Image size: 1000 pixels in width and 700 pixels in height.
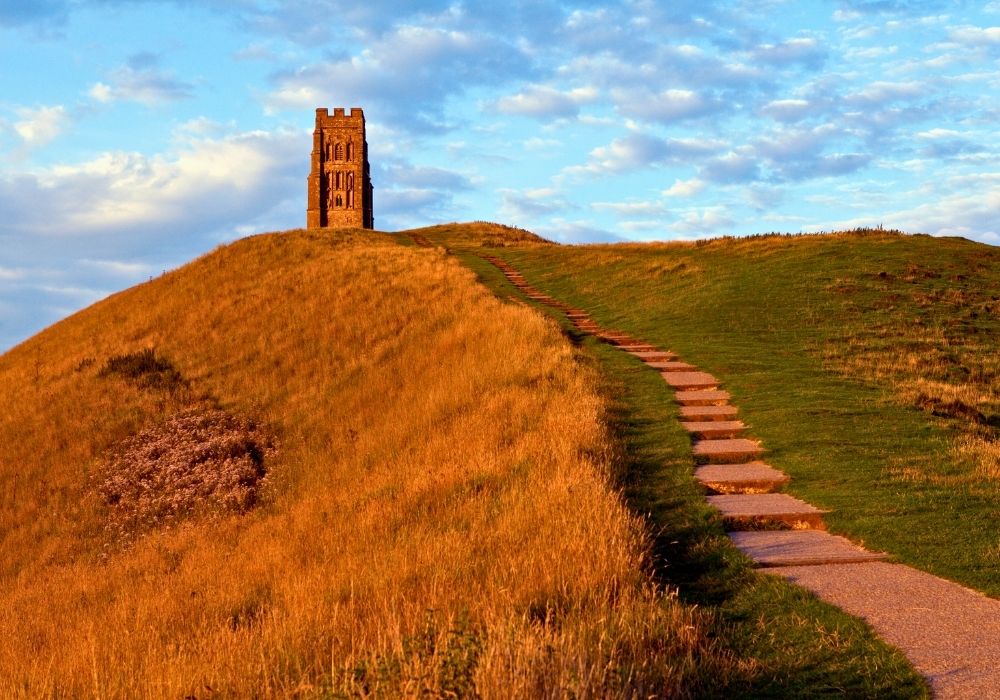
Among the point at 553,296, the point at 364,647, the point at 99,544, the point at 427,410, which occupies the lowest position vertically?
the point at 99,544

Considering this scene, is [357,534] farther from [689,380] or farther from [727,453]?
[689,380]

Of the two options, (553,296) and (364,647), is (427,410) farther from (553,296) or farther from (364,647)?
(553,296)

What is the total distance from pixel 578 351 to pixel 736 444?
7.48 m

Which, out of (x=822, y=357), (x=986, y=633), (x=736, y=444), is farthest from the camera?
(x=822, y=357)

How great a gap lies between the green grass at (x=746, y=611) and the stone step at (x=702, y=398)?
2.89 m

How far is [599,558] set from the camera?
5805mm

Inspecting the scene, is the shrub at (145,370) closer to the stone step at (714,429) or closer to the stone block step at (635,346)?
the stone block step at (635,346)

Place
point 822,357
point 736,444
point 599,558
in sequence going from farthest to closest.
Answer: point 822,357 → point 736,444 → point 599,558

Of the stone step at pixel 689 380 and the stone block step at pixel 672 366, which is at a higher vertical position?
the stone block step at pixel 672 366

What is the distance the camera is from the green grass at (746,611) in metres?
4.55

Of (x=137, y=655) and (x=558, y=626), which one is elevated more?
(x=558, y=626)

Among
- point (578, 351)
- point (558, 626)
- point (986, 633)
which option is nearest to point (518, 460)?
point (558, 626)

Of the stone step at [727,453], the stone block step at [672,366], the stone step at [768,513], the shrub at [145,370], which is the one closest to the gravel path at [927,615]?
the stone step at [768,513]

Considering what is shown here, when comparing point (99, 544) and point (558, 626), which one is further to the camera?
point (99, 544)
